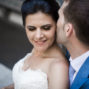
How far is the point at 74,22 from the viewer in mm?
2061

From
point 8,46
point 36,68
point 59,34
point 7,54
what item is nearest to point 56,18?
point 59,34

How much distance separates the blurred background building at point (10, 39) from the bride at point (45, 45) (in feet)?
7.33

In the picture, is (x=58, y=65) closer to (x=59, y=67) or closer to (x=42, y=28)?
(x=59, y=67)

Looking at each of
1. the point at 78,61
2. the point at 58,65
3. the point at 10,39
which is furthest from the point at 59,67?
the point at 10,39

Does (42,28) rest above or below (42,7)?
below

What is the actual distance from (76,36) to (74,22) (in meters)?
0.13

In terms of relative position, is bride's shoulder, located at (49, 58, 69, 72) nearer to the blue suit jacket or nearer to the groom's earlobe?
the blue suit jacket

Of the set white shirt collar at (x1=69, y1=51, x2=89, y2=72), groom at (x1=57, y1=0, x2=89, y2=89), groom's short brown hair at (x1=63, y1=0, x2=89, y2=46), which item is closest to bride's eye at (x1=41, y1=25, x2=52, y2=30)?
groom at (x1=57, y1=0, x2=89, y2=89)

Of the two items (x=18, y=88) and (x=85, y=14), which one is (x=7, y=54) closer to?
(x=18, y=88)

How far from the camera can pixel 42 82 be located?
240cm

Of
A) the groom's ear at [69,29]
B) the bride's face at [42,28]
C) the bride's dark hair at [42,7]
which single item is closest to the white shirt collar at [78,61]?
the groom's ear at [69,29]

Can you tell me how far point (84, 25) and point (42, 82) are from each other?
2.44 feet

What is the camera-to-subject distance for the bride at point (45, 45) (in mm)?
2265

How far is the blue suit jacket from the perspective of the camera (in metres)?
1.97
